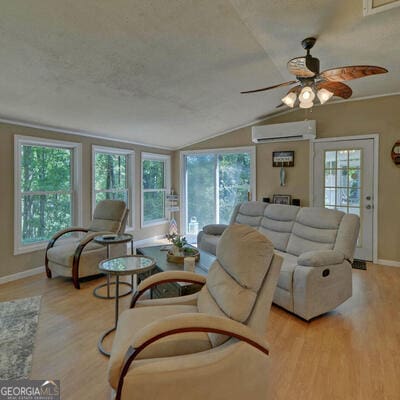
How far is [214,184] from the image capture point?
6.02m

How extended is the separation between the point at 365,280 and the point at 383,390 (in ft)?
7.31

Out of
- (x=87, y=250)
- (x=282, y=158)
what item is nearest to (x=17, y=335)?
(x=87, y=250)

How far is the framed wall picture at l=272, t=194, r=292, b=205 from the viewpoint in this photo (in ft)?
16.8

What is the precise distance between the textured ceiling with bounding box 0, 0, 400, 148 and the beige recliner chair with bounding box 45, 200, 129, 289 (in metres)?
1.37

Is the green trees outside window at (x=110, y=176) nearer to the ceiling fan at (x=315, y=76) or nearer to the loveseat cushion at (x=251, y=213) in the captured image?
the loveseat cushion at (x=251, y=213)

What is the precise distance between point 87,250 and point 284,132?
3.72 metres

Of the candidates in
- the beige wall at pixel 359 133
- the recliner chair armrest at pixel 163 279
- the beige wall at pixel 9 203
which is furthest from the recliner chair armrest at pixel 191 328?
the beige wall at pixel 359 133

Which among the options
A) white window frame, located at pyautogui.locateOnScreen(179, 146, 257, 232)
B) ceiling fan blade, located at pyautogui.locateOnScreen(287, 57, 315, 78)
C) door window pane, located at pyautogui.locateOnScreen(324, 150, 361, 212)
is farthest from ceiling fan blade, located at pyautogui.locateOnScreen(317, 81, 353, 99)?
white window frame, located at pyautogui.locateOnScreen(179, 146, 257, 232)

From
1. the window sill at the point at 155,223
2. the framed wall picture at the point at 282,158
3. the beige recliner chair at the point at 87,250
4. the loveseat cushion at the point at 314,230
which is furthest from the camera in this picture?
the window sill at the point at 155,223

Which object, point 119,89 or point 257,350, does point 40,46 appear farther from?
point 257,350

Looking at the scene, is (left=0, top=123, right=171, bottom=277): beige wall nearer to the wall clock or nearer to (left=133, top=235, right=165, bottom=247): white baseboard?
(left=133, top=235, right=165, bottom=247): white baseboard

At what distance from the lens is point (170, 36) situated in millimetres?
2400

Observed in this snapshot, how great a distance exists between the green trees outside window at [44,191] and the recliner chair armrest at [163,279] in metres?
2.73

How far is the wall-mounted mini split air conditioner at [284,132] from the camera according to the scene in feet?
15.2
